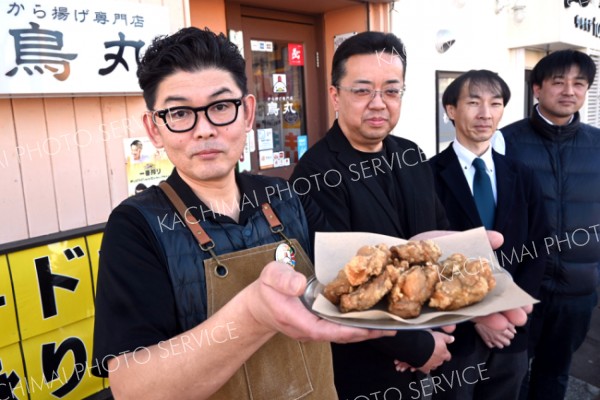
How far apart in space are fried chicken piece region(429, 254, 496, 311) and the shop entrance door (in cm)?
293

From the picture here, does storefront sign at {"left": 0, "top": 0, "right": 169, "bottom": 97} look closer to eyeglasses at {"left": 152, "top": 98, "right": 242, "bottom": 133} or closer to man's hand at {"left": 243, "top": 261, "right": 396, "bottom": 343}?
eyeglasses at {"left": 152, "top": 98, "right": 242, "bottom": 133}

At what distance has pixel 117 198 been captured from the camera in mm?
2912

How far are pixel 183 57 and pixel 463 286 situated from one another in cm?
113

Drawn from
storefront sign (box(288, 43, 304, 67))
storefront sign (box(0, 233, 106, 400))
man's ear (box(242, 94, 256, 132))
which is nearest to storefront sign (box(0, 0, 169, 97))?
storefront sign (box(0, 233, 106, 400))

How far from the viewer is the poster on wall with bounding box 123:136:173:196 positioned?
2.92m

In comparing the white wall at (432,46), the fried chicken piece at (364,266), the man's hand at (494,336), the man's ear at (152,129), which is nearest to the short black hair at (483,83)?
the man's hand at (494,336)

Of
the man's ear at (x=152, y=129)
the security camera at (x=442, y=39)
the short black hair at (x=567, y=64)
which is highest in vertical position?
the security camera at (x=442, y=39)

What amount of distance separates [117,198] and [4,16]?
1.18 meters

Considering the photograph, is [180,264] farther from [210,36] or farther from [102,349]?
[210,36]

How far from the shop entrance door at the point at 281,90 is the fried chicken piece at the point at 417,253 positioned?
2759 millimetres

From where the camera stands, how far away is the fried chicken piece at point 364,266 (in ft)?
4.31

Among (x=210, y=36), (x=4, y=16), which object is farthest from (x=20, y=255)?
(x=210, y=36)

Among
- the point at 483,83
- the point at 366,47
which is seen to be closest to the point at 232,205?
the point at 366,47

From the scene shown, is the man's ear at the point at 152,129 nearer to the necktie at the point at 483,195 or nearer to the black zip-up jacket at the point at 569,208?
the necktie at the point at 483,195
